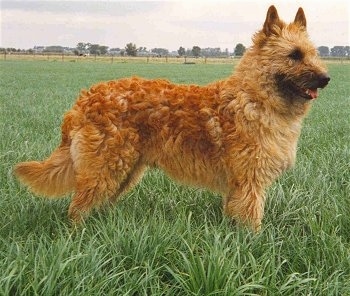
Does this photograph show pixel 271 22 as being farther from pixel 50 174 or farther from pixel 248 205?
pixel 50 174

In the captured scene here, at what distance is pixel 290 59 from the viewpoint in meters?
4.05

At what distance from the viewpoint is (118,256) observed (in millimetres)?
3242

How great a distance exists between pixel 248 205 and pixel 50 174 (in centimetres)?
181

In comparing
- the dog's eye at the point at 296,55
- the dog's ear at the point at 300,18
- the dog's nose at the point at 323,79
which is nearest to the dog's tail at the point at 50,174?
the dog's eye at the point at 296,55

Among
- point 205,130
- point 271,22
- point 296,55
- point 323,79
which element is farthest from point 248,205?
point 271,22

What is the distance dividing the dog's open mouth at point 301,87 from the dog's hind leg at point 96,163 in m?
1.34

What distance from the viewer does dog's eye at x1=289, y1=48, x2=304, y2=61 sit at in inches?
159

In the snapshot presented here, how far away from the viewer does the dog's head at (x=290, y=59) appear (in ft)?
13.0

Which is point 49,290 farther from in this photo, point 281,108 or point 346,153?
point 346,153

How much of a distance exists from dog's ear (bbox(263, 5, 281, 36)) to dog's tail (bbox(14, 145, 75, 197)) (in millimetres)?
2080

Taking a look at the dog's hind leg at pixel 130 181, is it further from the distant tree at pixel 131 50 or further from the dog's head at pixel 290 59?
the distant tree at pixel 131 50

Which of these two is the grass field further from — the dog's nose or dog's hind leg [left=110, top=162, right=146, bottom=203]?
the dog's nose

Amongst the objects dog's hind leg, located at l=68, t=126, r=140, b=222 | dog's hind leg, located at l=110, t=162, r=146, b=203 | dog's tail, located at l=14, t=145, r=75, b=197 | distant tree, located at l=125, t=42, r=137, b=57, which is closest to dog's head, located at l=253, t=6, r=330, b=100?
A: dog's hind leg, located at l=68, t=126, r=140, b=222

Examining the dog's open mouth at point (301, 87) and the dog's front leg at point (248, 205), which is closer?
the dog's open mouth at point (301, 87)
